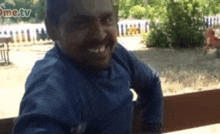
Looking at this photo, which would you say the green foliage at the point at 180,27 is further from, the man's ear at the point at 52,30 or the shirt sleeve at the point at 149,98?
the man's ear at the point at 52,30

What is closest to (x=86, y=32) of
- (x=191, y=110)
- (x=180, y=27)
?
(x=191, y=110)

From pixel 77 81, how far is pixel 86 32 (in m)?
0.10

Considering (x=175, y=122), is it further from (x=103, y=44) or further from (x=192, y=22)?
(x=192, y=22)

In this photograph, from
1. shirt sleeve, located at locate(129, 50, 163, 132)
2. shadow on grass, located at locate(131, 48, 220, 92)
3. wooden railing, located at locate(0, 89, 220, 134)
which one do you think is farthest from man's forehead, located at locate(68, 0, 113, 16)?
shadow on grass, located at locate(131, 48, 220, 92)

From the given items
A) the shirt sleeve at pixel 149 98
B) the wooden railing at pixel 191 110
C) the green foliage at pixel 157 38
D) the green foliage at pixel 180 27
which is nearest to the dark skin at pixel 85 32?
the shirt sleeve at pixel 149 98

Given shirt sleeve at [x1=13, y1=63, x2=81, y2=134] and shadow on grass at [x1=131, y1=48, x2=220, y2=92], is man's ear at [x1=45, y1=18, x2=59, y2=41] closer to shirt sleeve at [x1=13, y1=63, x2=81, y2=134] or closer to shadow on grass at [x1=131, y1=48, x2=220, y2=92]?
shirt sleeve at [x1=13, y1=63, x2=81, y2=134]

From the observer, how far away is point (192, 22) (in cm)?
795

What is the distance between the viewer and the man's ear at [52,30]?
0.60 m

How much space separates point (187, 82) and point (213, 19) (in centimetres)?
1052

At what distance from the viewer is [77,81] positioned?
0.60 meters

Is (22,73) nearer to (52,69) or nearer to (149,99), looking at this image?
(149,99)

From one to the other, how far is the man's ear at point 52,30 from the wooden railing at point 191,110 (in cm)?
48

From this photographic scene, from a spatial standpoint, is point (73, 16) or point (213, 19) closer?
point (73, 16)

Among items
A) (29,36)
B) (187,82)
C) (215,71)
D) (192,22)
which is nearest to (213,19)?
(192,22)
